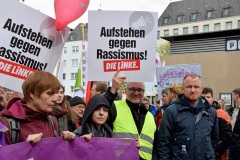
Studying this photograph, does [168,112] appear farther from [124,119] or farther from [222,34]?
[222,34]

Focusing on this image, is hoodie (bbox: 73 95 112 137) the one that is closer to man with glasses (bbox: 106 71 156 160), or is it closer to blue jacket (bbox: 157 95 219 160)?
man with glasses (bbox: 106 71 156 160)

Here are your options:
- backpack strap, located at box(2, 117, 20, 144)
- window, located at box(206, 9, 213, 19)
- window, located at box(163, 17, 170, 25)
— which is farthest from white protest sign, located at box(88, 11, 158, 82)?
window, located at box(163, 17, 170, 25)

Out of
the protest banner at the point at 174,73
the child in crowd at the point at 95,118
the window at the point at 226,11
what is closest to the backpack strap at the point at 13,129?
the child in crowd at the point at 95,118

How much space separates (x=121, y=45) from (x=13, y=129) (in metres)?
2.20

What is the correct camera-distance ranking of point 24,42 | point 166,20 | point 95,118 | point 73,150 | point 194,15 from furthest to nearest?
point 166,20, point 194,15, point 24,42, point 95,118, point 73,150

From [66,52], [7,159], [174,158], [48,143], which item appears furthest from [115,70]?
[66,52]

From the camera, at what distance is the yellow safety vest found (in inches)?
165

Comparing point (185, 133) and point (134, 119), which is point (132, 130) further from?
point (185, 133)

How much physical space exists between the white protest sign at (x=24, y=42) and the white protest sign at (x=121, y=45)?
41 centimetres

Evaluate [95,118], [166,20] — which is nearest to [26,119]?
[95,118]

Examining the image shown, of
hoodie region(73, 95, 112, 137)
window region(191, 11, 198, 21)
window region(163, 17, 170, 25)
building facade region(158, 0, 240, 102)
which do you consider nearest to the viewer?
hoodie region(73, 95, 112, 137)

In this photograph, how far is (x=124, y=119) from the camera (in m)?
4.25

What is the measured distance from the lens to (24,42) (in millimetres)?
3953

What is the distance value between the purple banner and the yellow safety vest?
2.15 feet
